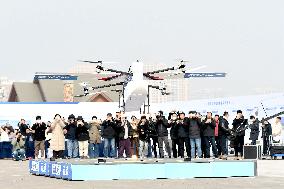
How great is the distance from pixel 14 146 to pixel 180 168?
13459mm

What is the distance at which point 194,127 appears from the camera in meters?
26.3

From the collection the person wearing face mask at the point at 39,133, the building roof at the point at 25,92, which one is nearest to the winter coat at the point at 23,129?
the person wearing face mask at the point at 39,133

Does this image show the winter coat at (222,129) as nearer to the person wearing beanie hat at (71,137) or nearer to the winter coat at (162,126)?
the winter coat at (162,126)

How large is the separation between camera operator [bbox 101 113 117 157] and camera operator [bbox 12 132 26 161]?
3246 millimetres

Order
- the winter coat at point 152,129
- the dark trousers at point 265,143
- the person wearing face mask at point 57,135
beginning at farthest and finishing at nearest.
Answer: the dark trousers at point 265,143
the winter coat at point 152,129
the person wearing face mask at point 57,135

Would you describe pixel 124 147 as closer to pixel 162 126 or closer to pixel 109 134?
pixel 109 134

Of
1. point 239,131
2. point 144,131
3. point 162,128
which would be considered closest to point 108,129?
point 144,131

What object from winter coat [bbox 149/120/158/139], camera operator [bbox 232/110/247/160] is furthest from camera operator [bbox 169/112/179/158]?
camera operator [bbox 232/110/247/160]

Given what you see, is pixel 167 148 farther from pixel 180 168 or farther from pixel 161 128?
pixel 180 168

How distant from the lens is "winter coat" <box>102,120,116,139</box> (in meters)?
29.6

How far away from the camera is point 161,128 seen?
28000 millimetres

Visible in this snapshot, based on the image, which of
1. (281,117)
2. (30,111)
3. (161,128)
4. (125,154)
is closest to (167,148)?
(161,128)

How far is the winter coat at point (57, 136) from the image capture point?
25391 mm

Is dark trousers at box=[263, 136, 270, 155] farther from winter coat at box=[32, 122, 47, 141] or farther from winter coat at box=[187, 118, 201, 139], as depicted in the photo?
winter coat at box=[32, 122, 47, 141]
